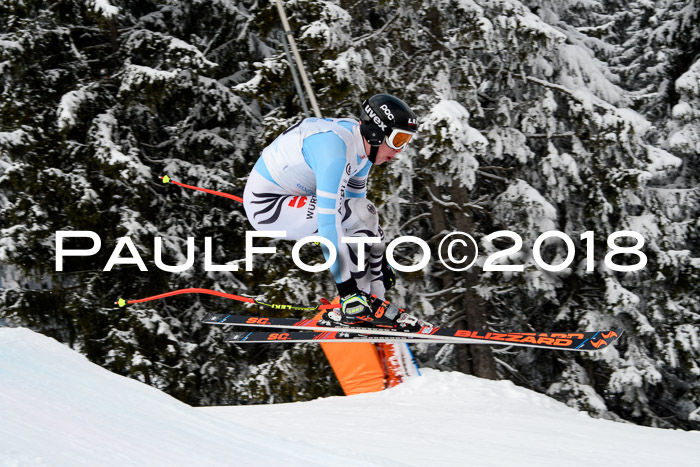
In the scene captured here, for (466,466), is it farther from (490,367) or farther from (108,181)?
(108,181)

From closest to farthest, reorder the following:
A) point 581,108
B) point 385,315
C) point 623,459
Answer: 1. point 623,459
2. point 385,315
3. point 581,108

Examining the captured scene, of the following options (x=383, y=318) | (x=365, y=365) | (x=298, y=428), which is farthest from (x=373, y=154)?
(x=298, y=428)

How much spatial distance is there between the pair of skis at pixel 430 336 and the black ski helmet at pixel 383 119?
4.38 feet

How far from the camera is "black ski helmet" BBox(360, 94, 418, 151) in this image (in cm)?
405

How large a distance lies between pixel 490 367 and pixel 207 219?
453 centimetres

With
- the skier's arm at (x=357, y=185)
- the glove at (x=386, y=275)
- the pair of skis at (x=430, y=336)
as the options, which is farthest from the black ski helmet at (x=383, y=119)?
the pair of skis at (x=430, y=336)

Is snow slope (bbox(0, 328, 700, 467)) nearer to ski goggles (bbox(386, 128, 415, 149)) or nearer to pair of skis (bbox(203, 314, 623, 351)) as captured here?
pair of skis (bbox(203, 314, 623, 351))

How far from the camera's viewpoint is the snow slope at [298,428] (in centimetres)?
210

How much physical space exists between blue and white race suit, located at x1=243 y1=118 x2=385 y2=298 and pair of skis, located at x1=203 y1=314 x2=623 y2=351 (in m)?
0.33

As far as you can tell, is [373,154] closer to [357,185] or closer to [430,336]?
[357,185]

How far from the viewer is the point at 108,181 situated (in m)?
8.47

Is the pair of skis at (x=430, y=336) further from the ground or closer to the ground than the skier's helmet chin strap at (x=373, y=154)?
closer to the ground

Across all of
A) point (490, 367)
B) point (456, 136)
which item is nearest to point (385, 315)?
point (456, 136)

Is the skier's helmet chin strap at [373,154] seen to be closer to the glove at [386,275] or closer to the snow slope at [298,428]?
the glove at [386,275]
